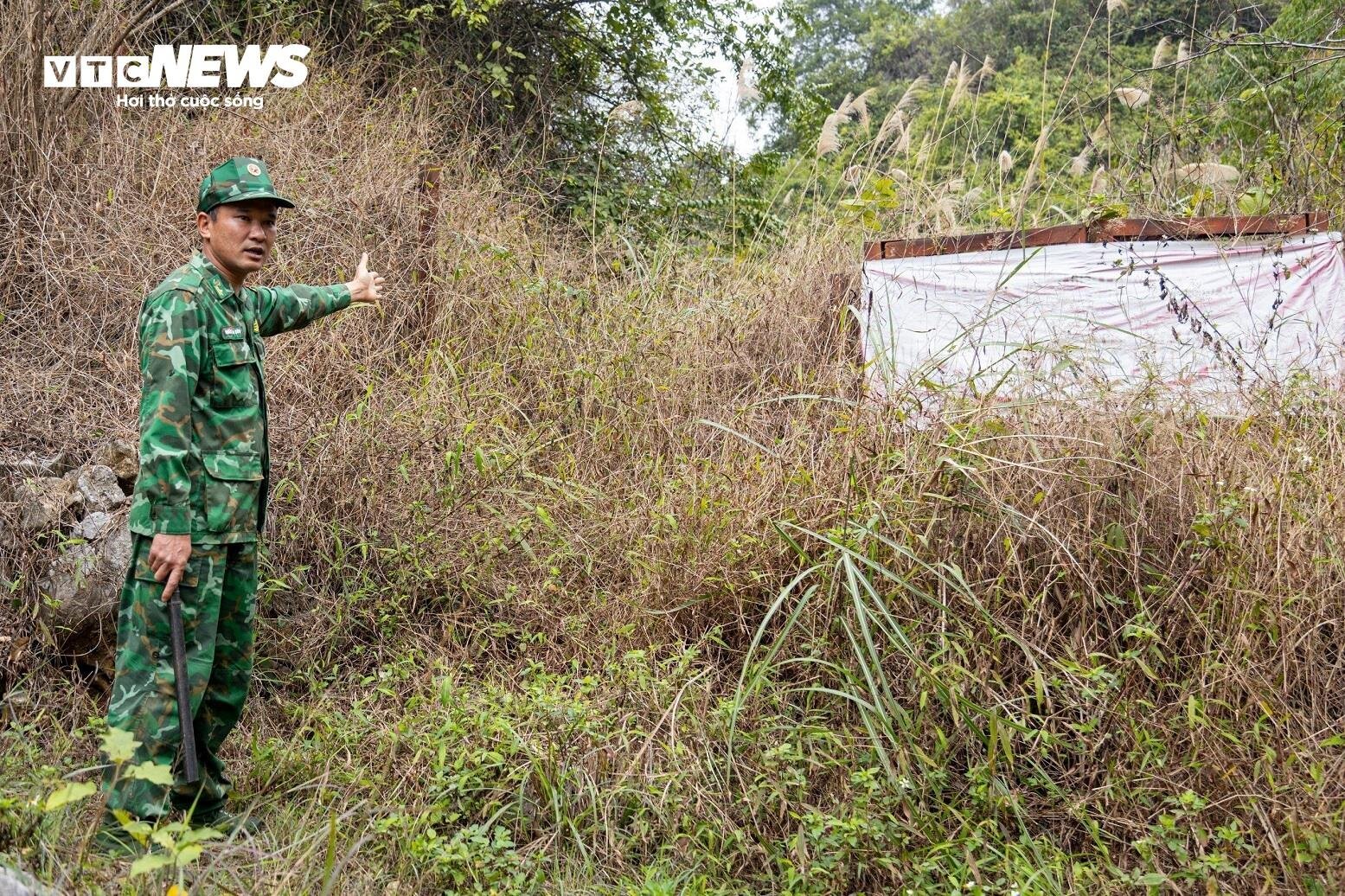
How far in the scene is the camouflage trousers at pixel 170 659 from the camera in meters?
2.96

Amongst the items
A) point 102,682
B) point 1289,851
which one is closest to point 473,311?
point 102,682

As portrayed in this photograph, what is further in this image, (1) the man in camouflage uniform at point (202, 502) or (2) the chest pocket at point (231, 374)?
(2) the chest pocket at point (231, 374)

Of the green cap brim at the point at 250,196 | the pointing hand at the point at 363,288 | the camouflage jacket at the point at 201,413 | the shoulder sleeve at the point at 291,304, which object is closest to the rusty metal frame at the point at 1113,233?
the pointing hand at the point at 363,288

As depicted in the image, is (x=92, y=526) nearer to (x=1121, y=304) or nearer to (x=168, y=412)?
(x=168, y=412)

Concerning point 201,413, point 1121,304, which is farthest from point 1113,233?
point 201,413

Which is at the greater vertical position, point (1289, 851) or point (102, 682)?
point (1289, 851)

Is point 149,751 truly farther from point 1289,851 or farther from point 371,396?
point 1289,851

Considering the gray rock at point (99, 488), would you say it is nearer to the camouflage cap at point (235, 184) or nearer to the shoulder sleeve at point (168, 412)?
the shoulder sleeve at point (168, 412)

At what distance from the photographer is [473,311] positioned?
19.4 feet

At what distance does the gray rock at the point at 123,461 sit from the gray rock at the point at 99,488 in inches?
0.9

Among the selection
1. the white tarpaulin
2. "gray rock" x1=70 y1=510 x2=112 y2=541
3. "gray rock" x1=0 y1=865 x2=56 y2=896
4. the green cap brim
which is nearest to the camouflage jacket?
the green cap brim

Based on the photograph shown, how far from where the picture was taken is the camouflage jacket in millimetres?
2961

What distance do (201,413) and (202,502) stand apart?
10.1 inches

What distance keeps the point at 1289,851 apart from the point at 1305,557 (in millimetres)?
986
